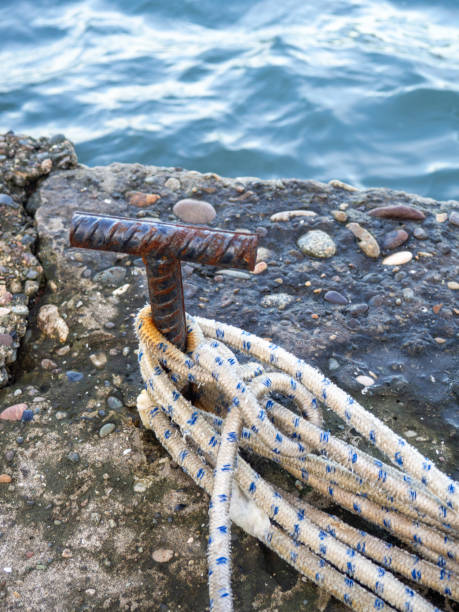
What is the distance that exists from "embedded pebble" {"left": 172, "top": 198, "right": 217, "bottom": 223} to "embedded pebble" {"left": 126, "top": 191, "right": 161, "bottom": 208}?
0.37 feet

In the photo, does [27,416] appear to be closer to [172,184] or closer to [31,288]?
[31,288]

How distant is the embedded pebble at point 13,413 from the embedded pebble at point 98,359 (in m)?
0.28

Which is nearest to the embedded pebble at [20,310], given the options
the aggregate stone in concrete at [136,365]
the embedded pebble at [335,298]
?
the aggregate stone in concrete at [136,365]

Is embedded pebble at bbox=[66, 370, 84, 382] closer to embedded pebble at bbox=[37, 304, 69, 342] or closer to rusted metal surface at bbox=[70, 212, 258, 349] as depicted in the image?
embedded pebble at bbox=[37, 304, 69, 342]

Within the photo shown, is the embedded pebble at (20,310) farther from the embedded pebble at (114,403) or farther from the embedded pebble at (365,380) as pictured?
the embedded pebble at (365,380)

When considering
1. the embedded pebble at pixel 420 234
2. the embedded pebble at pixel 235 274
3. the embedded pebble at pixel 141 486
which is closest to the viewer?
the embedded pebble at pixel 141 486

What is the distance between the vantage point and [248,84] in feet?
19.0

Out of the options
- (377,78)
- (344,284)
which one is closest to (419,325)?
(344,284)

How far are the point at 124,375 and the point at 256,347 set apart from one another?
576 millimetres

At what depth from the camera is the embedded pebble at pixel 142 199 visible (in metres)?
3.04

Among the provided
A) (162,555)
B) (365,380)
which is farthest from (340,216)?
(162,555)

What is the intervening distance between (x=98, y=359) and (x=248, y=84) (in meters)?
4.12

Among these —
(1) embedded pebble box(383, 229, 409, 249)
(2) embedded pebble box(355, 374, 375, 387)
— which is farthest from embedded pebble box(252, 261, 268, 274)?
(2) embedded pebble box(355, 374, 375, 387)

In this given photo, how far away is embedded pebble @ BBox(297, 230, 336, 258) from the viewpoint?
2.75 metres
